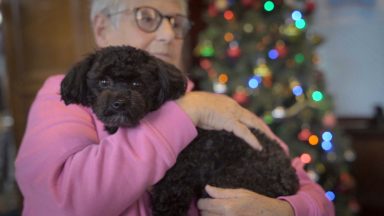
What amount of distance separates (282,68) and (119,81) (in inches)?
74.5

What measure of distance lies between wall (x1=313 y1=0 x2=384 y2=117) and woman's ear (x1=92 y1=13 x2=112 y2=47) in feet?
8.68

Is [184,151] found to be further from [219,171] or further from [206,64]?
[206,64]

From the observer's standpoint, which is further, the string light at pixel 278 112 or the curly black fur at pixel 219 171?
the string light at pixel 278 112

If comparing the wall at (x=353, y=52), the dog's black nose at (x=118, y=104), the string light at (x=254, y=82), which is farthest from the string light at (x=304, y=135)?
the dog's black nose at (x=118, y=104)

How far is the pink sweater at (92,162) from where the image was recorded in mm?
Result: 822

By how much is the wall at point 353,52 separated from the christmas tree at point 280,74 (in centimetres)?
86

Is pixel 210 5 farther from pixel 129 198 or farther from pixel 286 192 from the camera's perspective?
pixel 129 198

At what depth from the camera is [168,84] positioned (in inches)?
37.0

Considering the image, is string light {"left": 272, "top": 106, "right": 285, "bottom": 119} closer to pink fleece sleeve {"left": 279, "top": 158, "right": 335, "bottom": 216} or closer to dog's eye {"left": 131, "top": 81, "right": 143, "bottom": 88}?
pink fleece sleeve {"left": 279, "top": 158, "right": 335, "bottom": 216}

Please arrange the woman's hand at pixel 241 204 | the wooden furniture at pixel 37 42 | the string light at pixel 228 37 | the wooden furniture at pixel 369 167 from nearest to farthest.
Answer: the woman's hand at pixel 241 204 < the string light at pixel 228 37 < the wooden furniture at pixel 369 167 < the wooden furniture at pixel 37 42

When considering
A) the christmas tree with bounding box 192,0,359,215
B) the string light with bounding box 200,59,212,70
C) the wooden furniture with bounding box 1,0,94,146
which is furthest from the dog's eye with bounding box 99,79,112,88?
the wooden furniture with bounding box 1,0,94,146

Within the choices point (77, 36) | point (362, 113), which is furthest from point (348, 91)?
point (77, 36)

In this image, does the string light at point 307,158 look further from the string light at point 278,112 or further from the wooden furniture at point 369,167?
the wooden furniture at point 369,167

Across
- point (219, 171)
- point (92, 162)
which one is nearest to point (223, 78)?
point (219, 171)
